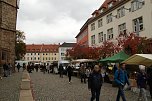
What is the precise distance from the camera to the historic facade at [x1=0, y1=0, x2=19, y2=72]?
3762cm

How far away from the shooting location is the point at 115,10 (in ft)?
149

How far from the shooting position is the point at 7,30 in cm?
3872

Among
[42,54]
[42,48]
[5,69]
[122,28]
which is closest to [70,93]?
[5,69]

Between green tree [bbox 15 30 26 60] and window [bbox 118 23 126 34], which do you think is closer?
window [bbox 118 23 126 34]

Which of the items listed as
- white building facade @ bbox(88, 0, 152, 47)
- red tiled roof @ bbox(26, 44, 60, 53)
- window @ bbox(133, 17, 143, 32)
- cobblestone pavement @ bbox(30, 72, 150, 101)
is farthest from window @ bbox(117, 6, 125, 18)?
red tiled roof @ bbox(26, 44, 60, 53)

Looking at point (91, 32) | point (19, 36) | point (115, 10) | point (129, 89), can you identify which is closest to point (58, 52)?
point (19, 36)

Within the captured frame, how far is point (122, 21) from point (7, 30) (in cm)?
1600

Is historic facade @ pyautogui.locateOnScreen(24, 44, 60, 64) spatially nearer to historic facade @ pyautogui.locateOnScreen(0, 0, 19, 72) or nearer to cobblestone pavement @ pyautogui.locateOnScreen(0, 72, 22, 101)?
historic facade @ pyautogui.locateOnScreen(0, 0, 19, 72)

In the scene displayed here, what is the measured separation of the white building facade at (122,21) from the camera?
35594mm

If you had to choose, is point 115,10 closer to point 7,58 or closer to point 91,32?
point 91,32

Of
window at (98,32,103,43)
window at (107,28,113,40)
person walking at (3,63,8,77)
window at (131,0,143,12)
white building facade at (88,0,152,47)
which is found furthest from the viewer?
window at (98,32,103,43)

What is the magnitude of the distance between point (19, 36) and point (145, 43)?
6203cm

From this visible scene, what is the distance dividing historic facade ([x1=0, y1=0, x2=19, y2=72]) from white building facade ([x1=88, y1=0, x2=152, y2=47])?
49.0 feet

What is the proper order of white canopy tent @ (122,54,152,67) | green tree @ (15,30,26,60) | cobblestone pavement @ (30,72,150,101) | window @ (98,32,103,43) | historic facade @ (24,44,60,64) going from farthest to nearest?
historic facade @ (24,44,60,64)
green tree @ (15,30,26,60)
window @ (98,32,103,43)
white canopy tent @ (122,54,152,67)
cobblestone pavement @ (30,72,150,101)
